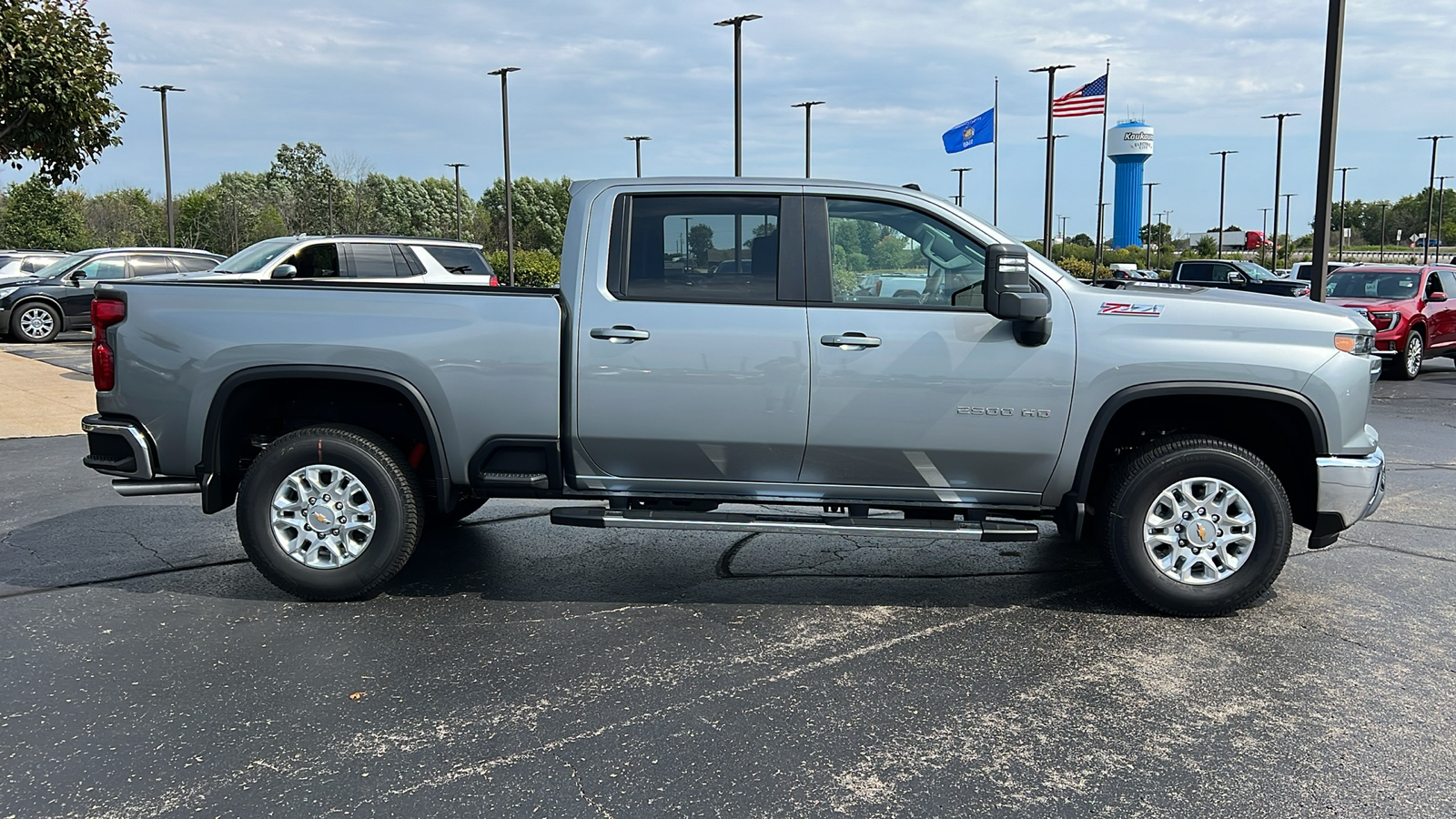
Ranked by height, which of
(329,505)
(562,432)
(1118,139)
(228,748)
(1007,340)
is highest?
(1118,139)

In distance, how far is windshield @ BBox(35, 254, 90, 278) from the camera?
20.4 metres

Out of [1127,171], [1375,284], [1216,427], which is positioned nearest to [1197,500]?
[1216,427]

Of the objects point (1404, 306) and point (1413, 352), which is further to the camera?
point (1413, 352)

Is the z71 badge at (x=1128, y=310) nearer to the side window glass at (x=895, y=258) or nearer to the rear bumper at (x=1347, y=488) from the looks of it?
the side window glass at (x=895, y=258)

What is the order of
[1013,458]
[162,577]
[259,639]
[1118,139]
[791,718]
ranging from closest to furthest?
1. [791,718]
2. [259,639]
3. [1013,458]
4. [162,577]
5. [1118,139]

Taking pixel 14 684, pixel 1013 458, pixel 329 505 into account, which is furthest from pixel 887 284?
pixel 14 684

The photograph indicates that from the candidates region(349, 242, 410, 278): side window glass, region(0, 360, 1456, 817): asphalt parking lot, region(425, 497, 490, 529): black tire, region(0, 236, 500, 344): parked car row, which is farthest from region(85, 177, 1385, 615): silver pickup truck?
region(349, 242, 410, 278): side window glass

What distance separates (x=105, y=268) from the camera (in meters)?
19.7

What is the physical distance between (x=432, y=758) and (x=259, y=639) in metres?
1.56

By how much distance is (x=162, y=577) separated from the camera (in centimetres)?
564

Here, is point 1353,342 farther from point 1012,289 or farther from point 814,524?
point 814,524

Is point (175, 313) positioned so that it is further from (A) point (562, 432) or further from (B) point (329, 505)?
(A) point (562, 432)

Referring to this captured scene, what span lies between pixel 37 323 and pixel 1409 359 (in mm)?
22688

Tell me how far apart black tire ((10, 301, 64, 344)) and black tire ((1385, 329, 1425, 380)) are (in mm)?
22208
